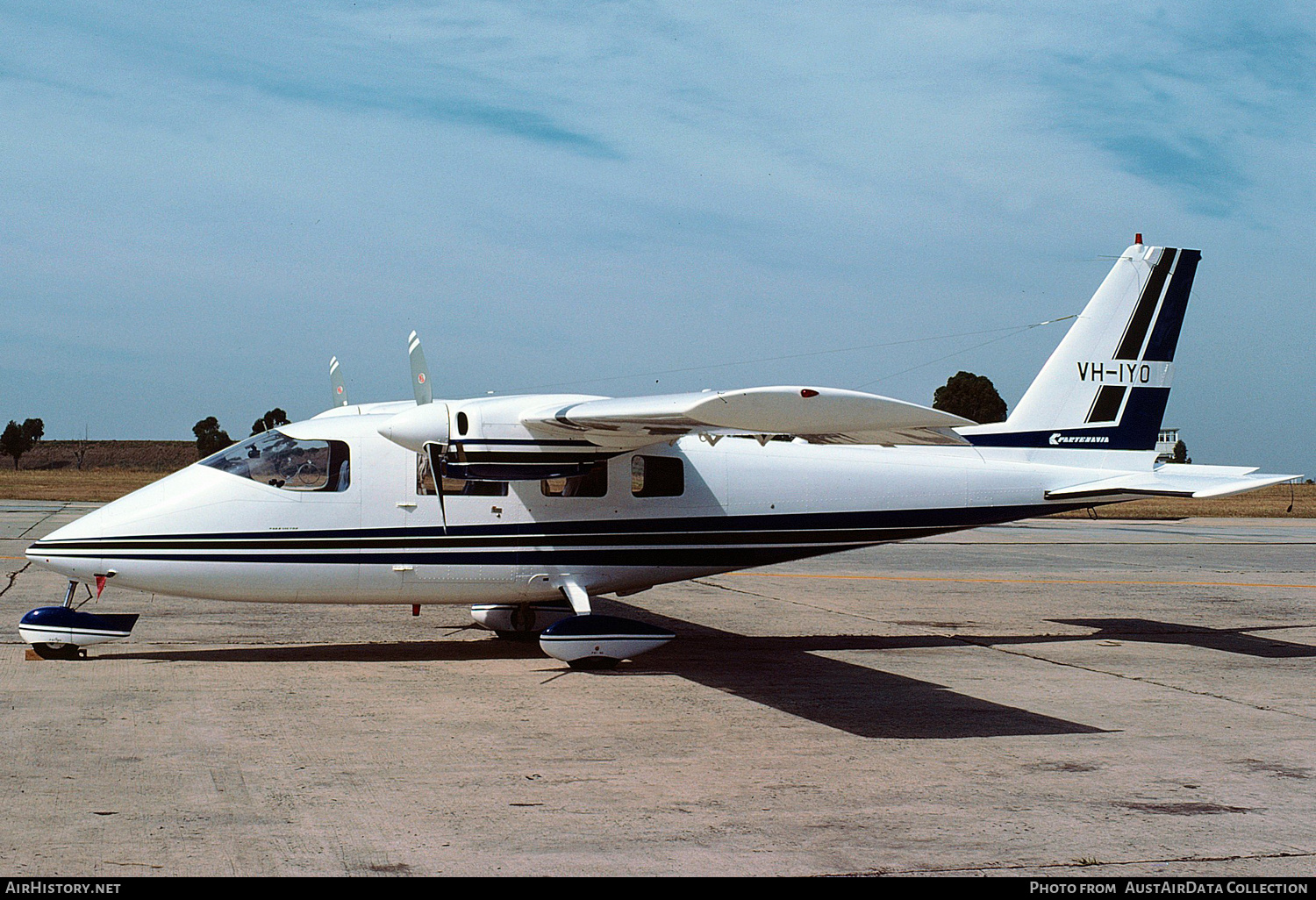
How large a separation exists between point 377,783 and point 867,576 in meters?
16.2

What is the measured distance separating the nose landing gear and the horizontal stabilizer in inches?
423

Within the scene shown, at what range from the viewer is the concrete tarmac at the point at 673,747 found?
20.5ft

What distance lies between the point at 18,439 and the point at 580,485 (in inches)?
4826

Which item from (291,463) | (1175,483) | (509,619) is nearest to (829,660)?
(509,619)

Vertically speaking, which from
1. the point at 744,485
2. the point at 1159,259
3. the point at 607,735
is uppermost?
the point at 1159,259

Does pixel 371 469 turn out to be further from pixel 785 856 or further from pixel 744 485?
pixel 785 856

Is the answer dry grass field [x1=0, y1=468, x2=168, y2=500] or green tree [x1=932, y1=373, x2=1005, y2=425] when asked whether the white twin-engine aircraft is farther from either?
green tree [x1=932, y1=373, x2=1005, y2=425]

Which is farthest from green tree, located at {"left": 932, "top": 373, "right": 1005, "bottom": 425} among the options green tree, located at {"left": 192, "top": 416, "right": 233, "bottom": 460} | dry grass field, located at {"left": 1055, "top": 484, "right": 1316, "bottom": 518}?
green tree, located at {"left": 192, "top": 416, "right": 233, "bottom": 460}

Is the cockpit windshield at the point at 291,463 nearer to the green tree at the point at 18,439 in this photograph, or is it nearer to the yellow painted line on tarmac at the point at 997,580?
the yellow painted line on tarmac at the point at 997,580

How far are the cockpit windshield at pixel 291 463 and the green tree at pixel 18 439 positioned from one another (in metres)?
118

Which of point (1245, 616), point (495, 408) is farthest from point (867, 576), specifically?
point (495, 408)

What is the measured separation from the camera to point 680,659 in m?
12.9

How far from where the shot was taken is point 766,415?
907 cm

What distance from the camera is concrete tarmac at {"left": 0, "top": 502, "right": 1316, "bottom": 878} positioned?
6.26m
